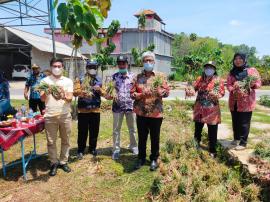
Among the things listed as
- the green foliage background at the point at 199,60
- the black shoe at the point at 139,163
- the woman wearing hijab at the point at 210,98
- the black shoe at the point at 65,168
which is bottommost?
the black shoe at the point at 65,168

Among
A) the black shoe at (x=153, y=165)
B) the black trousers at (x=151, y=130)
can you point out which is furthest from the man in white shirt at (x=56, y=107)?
the black shoe at (x=153, y=165)

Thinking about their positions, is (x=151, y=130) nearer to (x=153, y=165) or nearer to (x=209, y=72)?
(x=153, y=165)

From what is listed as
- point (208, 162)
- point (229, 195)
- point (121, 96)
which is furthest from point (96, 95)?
point (229, 195)

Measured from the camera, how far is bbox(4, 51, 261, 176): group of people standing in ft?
18.0

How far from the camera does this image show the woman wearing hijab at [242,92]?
5898mm

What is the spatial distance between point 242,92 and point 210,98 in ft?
1.91

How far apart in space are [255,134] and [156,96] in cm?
350

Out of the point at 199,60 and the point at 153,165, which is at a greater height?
the point at 199,60

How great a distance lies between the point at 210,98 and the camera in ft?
19.2

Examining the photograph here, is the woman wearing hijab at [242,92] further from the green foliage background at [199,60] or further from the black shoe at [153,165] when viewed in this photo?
the black shoe at [153,165]

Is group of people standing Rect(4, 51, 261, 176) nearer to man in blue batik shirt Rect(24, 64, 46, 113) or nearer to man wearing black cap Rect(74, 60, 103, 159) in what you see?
man wearing black cap Rect(74, 60, 103, 159)

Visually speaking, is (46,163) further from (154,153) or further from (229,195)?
(229,195)

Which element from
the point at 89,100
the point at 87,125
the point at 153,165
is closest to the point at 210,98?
the point at 153,165

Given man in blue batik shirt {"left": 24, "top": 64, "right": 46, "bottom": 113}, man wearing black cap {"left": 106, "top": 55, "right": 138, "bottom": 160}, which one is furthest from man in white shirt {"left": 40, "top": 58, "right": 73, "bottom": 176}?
man in blue batik shirt {"left": 24, "top": 64, "right": 46, "bottom": 113}
